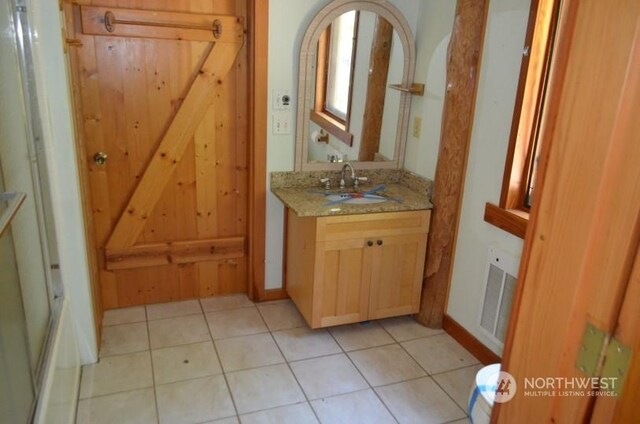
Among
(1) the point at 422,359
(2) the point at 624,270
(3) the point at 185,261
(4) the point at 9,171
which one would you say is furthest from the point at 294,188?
(2) the point at 624,270

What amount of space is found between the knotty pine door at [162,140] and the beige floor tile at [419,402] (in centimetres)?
136

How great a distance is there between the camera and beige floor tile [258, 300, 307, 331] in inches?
116

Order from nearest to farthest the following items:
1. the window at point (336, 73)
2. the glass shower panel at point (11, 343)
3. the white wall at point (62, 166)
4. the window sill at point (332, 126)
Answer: the glass shower panel at point (11, 343)
the white wall at point (62, 166)
the window at point (336, 73)
the window sill at point (332, 126)

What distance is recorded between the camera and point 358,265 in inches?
108

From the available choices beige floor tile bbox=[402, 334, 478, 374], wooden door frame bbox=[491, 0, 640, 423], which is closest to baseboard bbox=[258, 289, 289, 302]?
beige floor tile bbox=[402, 334, 478, 374]

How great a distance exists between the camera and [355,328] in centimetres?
295

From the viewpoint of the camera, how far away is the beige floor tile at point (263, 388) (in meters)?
2.28

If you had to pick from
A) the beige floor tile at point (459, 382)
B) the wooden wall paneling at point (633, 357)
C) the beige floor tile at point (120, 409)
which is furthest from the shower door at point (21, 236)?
the beige floor tile at point (459, 382)

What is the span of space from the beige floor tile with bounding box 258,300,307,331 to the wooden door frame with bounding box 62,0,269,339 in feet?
0.35

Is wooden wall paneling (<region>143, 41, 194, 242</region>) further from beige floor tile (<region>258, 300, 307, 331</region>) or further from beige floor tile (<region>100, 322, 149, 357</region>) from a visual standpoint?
beige floor tile (<region>258, 300, 307, 331</region>)

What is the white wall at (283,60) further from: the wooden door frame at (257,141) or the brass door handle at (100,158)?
the brass door handle at (100,158)

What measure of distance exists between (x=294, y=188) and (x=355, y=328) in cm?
94

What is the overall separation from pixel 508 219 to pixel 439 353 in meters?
0.89

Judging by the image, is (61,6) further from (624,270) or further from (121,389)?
(624,270)
